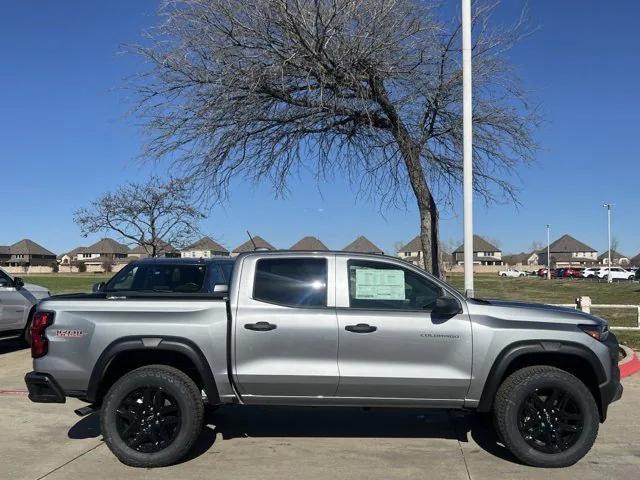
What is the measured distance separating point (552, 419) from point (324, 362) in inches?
78.2

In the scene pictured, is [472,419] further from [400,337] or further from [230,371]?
[230,371]

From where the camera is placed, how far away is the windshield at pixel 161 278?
934 cm

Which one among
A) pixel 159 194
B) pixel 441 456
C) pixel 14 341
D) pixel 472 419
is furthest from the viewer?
pixel 159 194

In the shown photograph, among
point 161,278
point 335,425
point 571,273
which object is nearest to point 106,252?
point 571,273

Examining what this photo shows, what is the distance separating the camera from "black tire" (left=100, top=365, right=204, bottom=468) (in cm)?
528

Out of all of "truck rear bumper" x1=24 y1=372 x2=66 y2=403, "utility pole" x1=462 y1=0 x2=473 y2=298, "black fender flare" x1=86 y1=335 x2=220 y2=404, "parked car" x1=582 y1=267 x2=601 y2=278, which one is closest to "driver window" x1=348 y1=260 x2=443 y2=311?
"black fender flare" x1=86 y1=335 x2=220 y2=404

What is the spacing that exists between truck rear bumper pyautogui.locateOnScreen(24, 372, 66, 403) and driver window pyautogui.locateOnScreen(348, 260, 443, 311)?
261 cm

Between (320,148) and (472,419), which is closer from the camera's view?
(472,419)

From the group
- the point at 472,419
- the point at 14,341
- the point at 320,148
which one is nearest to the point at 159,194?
the point at 14,341

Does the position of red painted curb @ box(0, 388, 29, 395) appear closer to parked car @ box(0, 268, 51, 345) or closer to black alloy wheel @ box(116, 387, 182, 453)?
parked car @ box(0, 268, 51, 345)

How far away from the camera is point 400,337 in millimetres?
5242

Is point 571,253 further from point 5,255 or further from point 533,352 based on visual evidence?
point 533,352

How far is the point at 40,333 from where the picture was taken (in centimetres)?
540

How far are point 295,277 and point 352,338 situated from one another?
76 cm
